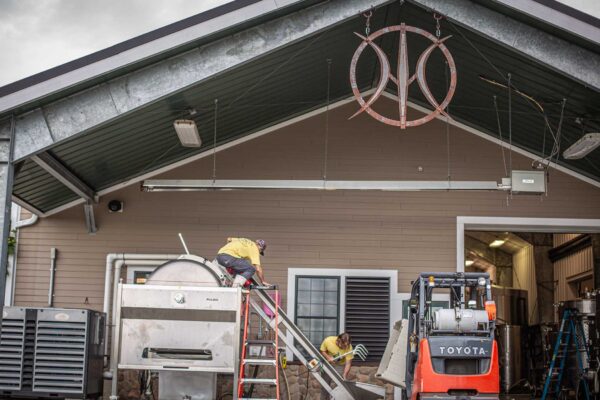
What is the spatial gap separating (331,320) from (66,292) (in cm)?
506

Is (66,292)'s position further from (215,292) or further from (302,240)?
(215,292)

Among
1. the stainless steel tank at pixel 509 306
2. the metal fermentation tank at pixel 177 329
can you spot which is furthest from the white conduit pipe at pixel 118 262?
the stainless steel tank at pixel 509 306

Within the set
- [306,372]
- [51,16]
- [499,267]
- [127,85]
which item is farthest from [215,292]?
[51,16]

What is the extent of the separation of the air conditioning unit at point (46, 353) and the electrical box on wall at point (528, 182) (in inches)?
284

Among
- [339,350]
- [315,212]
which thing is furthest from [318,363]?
[315,212]

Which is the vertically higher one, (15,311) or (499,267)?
(499,267)

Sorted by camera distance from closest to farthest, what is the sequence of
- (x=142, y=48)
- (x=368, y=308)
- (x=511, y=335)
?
(x=142, y=48)
(x=368, y=308)
(x=511, y=335)

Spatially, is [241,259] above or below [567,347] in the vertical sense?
above

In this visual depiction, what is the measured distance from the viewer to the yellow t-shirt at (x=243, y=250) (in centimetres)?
1318

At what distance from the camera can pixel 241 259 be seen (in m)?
13.1

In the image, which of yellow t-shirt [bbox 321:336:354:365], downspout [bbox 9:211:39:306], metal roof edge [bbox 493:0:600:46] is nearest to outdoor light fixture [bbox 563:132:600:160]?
metal roof edge [bbox 493:0:600:46]

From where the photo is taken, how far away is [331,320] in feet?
54.1

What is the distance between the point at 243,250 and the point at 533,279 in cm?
1451

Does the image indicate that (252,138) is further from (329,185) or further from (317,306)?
(317,306)
